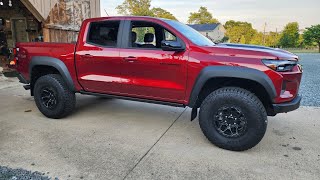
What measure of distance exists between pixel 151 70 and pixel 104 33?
1.21 meters

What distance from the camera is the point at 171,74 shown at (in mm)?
3801

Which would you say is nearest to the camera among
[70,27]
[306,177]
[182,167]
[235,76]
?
[306,177]

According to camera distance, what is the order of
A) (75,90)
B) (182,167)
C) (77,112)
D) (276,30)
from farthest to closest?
1. (276,30)
2. (77,112)
3. (75,90)
4. (182,167)

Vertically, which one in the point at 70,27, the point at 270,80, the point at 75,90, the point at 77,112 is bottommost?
the point at 77,112

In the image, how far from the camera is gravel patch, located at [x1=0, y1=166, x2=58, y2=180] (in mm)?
2824

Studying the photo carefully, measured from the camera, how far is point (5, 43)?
462 inches

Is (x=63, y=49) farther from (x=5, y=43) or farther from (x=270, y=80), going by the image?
(x=5, y=43)

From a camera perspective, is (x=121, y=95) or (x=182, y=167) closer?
(x=182, y=167)

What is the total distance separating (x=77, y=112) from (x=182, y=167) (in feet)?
9.72

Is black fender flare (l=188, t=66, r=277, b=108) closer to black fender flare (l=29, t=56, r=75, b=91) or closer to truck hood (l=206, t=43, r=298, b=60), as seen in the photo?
truck hood (l=206, t=43, r=298, b=60)

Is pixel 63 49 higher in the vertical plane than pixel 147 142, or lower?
higher

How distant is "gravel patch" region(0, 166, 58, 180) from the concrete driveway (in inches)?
3.5

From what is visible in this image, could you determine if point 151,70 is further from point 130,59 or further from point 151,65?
point 130,59

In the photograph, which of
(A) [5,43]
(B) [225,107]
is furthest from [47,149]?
(A) [5,43]
